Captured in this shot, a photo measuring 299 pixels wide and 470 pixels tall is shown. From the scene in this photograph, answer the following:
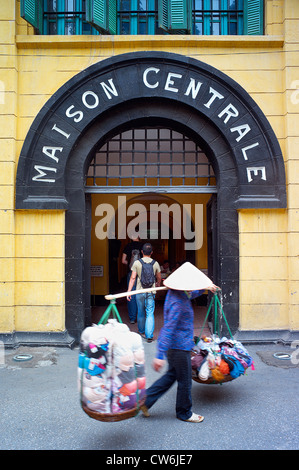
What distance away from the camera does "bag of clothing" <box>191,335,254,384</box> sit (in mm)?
4184

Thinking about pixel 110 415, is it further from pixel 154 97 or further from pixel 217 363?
pixel 154 97

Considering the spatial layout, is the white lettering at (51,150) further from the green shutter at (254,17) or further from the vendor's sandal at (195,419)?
the vendor's sandal at (195,419)

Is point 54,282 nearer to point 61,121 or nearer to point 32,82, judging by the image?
point 61,121

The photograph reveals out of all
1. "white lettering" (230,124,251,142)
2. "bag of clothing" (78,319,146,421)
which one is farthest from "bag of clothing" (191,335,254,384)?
"white lettering" (230,124,251,142)

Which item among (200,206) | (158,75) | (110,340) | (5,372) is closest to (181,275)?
(110,340)

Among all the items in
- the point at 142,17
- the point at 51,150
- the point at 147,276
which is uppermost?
the point at 142,17

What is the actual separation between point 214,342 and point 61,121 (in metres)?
4.79

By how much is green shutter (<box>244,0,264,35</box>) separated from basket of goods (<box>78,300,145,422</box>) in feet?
21.1

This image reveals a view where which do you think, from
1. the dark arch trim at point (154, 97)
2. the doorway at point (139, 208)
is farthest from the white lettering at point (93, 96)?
the doorway at point (139, 208)

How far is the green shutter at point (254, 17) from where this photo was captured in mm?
7129

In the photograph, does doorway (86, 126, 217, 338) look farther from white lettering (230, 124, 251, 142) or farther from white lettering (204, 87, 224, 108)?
white lettering (230, 124, 251, 142)

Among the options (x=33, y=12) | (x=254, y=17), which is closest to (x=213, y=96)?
(x=254, y=17)

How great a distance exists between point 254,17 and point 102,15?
2.85 m

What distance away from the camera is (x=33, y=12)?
7.00 meters
